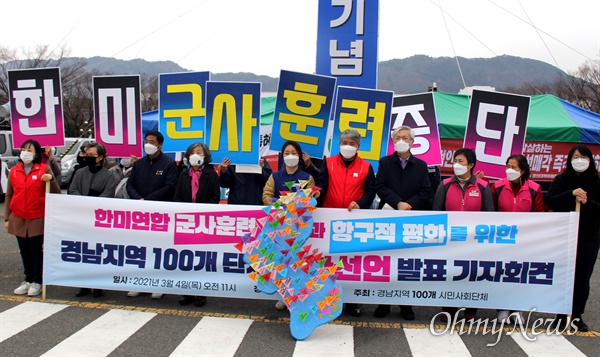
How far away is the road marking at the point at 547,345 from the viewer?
13.0 ft

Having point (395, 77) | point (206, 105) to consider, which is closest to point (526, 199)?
point (206, 105)

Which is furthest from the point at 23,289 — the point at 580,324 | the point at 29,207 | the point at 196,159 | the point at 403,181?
the point at 580,324

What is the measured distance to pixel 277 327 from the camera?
4.49 m

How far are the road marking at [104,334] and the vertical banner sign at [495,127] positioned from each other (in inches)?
164

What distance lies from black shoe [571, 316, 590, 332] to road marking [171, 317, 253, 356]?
10.6 ft

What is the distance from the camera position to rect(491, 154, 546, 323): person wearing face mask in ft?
15.6

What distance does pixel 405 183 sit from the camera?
16.1 ft

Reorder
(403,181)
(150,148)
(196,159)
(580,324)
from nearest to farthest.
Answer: (580,324) → (403,181) → (196,159) → (150,148)

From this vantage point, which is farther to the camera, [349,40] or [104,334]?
[349,40]

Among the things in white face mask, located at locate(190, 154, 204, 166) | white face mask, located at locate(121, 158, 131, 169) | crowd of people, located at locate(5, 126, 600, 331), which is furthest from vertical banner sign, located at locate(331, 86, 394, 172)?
white face mask, located at locate(121, 158, 131, 169)

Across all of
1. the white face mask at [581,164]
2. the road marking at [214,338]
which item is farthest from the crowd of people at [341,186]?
the road marking at [214,338]

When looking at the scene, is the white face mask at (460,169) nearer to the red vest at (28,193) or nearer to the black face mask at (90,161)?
the black face mask at (90,161)

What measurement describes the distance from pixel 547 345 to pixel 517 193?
4.93 ft

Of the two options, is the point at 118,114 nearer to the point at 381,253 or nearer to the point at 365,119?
the point at 365,119
